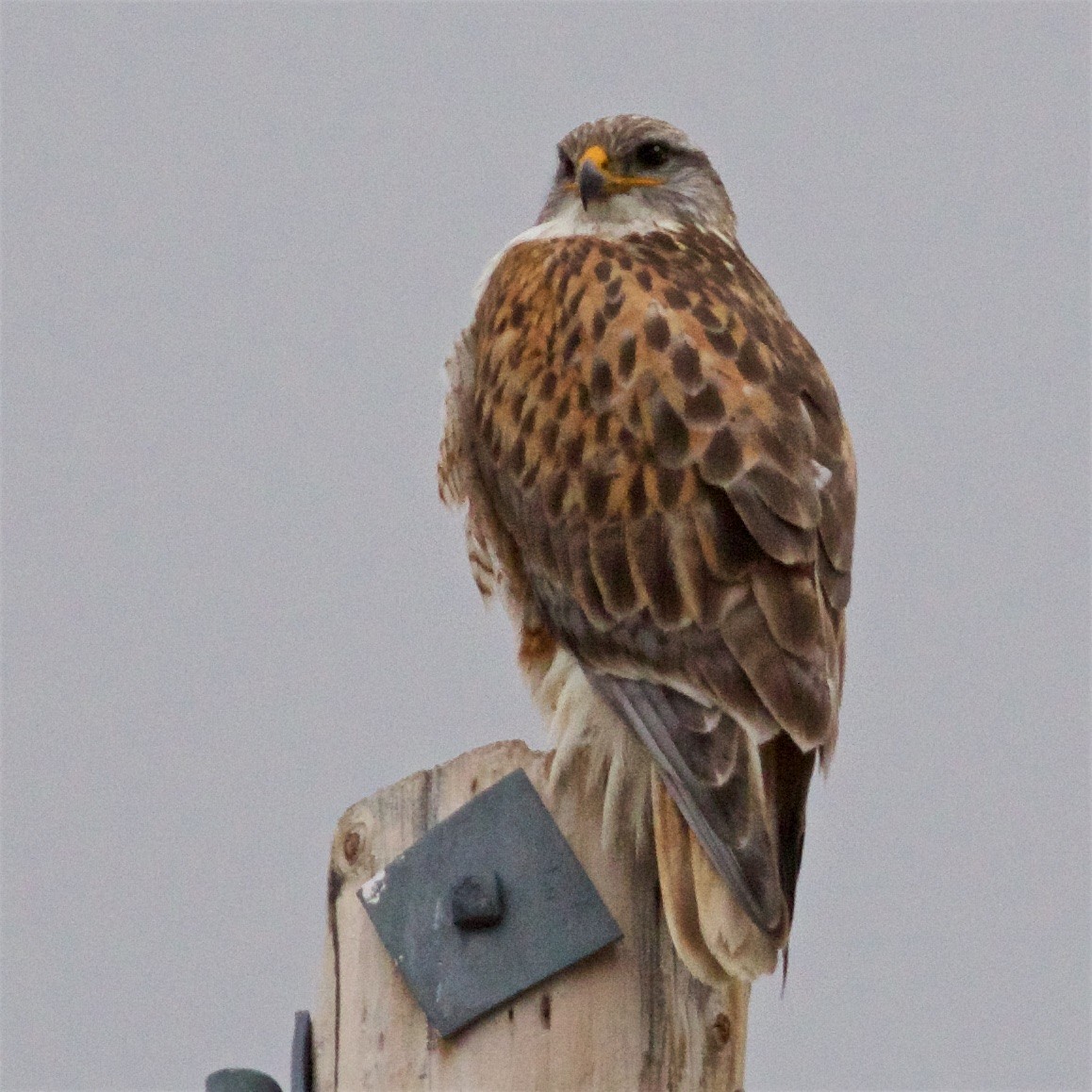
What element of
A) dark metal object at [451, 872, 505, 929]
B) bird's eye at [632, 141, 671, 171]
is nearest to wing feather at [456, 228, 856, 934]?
dark metal object at [451, 872, 505, 929]

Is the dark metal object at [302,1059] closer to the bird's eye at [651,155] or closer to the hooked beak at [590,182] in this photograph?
the hooked beak at [590,182]

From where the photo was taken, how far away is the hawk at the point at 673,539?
3.19 metres

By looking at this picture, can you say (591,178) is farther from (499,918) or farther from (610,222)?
(499,918)

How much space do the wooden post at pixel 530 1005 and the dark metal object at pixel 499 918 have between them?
0.03 meters

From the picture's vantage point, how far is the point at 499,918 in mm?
3154

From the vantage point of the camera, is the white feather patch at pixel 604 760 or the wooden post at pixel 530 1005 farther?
the white feather patch at pixel 604 760

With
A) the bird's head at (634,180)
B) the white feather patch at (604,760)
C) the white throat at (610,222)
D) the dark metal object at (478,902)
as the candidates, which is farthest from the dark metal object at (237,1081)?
the bird's head at (634,180)

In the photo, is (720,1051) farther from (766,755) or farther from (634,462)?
(634,462)

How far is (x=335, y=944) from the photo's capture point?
10.8ft

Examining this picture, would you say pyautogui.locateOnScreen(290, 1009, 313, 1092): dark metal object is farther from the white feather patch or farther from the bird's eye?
the bird's eye

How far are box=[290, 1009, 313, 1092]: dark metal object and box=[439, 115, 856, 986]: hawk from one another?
708 mm

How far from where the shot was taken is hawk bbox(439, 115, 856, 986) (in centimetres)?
319

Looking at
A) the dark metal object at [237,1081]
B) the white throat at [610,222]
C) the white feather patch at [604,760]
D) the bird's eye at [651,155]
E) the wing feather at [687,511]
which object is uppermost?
the bird's eye at [651,155]

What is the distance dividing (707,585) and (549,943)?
784 mm
